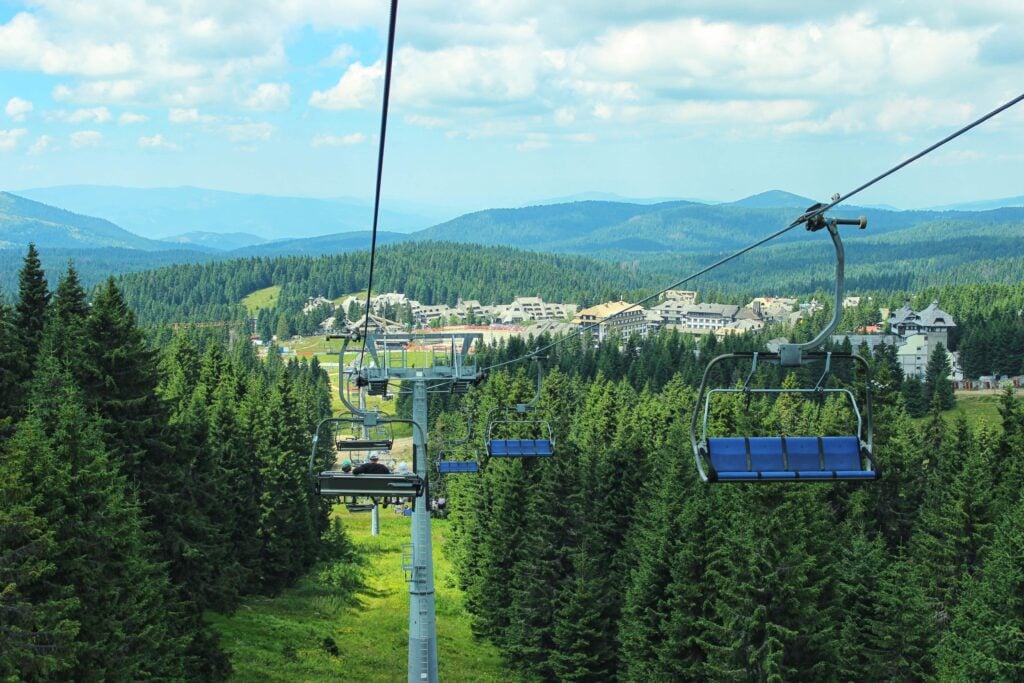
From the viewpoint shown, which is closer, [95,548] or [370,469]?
[370,469]

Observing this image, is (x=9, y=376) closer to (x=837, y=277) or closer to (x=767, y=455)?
(x=767, y=455)

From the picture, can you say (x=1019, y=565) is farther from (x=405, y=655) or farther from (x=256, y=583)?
(x=256, y=583)

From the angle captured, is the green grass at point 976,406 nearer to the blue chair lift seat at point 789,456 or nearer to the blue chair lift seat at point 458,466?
the blue chair lift seat at point 458,466

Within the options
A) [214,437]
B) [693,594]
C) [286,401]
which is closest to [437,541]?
[286,401]

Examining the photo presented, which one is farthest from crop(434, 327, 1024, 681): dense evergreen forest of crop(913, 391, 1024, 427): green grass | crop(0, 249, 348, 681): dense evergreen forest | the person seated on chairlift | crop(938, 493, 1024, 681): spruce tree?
crop(913, 391, 1024, 427): green grass

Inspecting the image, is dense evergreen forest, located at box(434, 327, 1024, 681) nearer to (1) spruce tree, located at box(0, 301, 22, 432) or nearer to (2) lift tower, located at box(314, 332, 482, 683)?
(2) lift tower, located at box(314, 332, 482, 683)

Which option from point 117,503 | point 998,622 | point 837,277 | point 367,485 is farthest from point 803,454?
point 998,622
